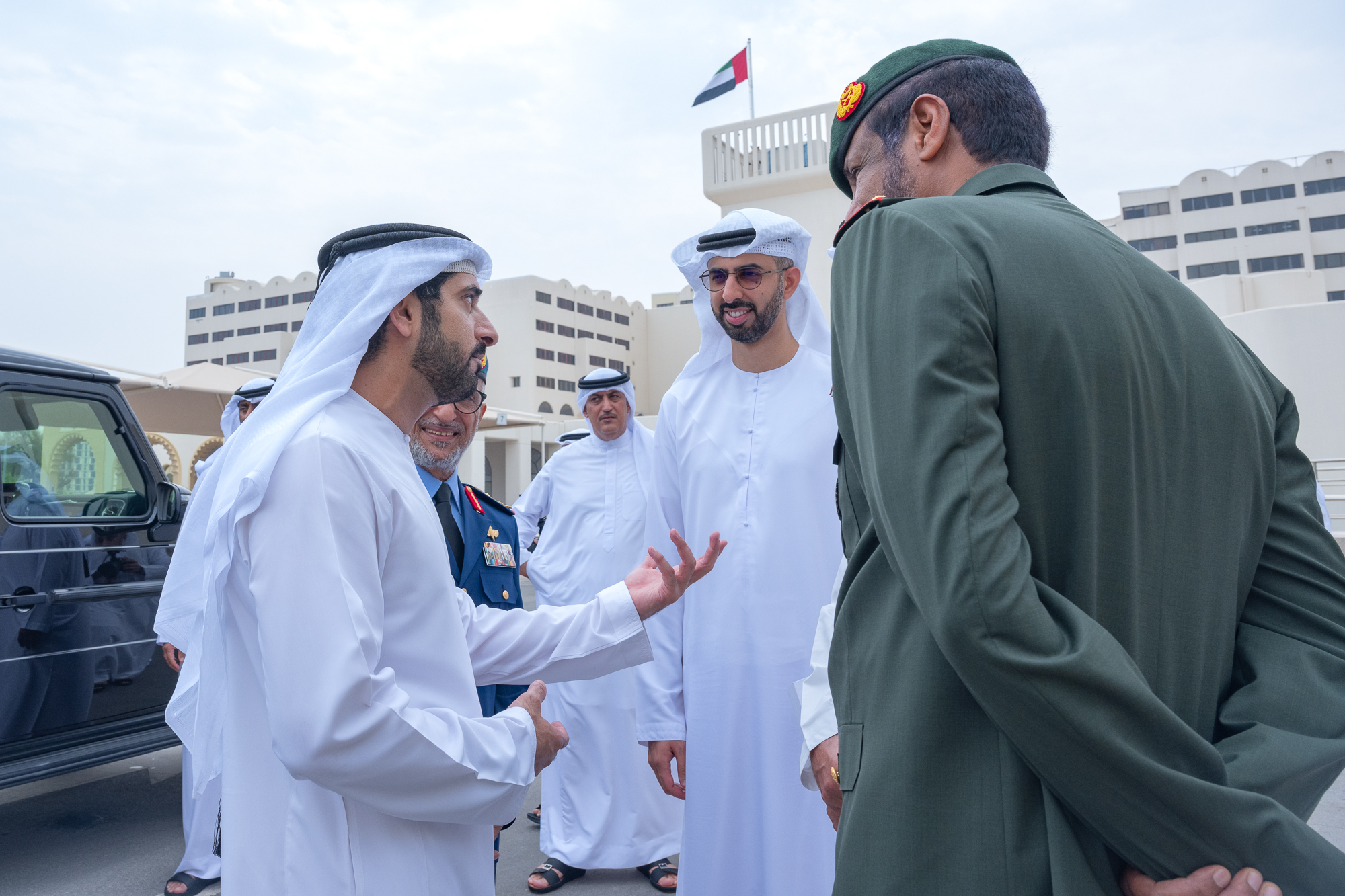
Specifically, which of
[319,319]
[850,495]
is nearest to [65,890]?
[319,319]

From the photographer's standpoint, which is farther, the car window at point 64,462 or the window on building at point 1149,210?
the window on building at point 1149,210

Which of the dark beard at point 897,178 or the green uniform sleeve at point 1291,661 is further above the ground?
the dark beard at point 897,178

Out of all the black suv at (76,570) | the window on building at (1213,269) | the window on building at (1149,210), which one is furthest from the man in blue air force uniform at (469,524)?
the window on building at (1149,210)

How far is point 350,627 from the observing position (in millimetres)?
1221

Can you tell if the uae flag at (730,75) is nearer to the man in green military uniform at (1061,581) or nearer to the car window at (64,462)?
the car window at (64,462)

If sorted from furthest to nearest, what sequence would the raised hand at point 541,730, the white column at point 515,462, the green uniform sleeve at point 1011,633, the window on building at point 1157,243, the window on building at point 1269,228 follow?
the window on building at point 1157,243 < the window on building at point 1269,228 < the white column at point 515,462 < the raised hand at point 541,730 < the green uniform sleeve at point 1011,633

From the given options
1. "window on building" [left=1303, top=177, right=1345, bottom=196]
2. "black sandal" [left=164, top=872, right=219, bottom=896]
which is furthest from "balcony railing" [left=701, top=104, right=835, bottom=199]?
"window on building" [left=1303, top=177, right=1345, bottom=196]

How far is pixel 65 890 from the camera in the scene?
3.54 metres

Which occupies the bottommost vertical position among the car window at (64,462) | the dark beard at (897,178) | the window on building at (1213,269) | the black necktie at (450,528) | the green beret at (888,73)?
the black necktie at (450,528)

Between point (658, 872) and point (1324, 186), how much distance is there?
5094 centimetres

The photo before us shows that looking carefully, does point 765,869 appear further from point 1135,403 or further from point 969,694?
point 1135,403

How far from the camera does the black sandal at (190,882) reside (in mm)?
3459

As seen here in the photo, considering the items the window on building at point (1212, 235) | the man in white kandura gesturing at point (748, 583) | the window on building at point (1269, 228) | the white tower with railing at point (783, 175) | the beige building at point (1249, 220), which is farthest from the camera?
the window on building at point (1212, 235)

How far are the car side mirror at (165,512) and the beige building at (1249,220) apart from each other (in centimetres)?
4543
